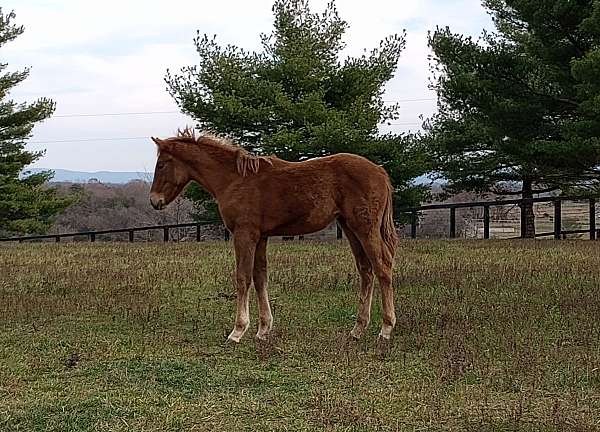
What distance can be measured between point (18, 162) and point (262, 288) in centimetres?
2348

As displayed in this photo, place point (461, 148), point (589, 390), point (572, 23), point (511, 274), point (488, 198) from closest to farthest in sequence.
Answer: point (589, 390) < point (511, 274) < point (572, 23) < point (461, 148) < point (488, 198)

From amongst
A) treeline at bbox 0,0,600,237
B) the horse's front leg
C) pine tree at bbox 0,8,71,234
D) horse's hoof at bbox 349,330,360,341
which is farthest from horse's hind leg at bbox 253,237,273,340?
pine tree at bbox 0,8,71,234

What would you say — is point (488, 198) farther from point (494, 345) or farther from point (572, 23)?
point (494, 345)

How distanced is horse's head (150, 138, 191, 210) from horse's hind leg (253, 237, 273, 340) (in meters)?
0.99

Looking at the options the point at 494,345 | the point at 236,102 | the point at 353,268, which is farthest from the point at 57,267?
the point at 236,102

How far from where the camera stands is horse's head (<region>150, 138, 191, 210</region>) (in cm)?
736

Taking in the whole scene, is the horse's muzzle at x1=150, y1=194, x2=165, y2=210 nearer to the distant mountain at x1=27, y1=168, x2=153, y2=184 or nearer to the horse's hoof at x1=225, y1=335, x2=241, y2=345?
the horse's hoof at x1=225, y1=335, x2=241, y2=345

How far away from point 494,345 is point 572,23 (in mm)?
6949

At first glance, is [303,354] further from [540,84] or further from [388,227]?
[540,84]

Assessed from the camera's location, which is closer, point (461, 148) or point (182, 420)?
point (182, 420)

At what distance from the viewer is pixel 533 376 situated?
18.0 feet

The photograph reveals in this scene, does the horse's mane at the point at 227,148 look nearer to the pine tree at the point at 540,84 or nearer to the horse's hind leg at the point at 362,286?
the horse's hind leg at the point at 362,286

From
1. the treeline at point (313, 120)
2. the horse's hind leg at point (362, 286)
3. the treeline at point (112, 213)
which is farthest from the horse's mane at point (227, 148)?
the treeline at point (112, 213)

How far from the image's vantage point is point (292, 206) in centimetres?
704
